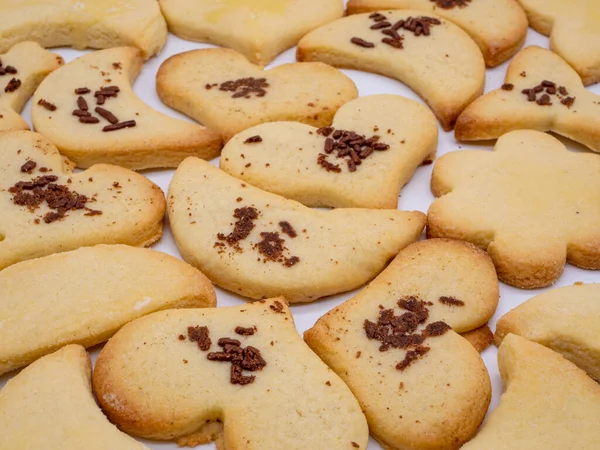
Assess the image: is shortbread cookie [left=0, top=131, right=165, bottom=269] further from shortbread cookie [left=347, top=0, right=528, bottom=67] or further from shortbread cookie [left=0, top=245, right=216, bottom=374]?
shortbread cookie [left=347, top=0, right=528, bottom=67]

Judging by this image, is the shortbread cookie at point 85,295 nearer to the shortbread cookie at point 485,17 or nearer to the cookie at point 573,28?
the shortbread cookie at point 485,17

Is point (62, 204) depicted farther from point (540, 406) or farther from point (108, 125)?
point (540, 406)

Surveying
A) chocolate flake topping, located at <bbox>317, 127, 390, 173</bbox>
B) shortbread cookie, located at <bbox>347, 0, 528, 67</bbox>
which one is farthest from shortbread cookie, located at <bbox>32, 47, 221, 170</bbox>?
shortbread cookie, located at <bbox>347, 0, 528, 67</bbox>

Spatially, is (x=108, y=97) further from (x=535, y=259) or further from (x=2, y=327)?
(x=535, y=259)

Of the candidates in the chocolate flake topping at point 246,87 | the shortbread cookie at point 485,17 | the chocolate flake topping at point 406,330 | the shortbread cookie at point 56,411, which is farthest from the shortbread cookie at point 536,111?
the shortbread cookie at point 56,411

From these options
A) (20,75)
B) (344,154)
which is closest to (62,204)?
(20,75)

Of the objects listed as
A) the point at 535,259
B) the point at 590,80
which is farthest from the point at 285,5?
the point at 535,259
